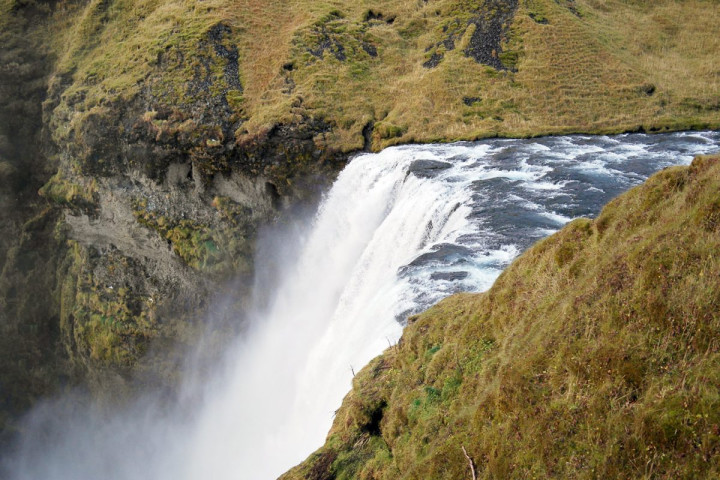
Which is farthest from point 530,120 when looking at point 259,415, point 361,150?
point 259,415

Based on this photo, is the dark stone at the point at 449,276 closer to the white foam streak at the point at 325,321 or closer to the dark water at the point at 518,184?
the dark water at the point at 518,184

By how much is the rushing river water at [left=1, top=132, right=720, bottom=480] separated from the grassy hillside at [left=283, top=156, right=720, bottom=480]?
15.0 ft

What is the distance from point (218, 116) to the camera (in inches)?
1420

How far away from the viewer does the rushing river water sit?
17.3m

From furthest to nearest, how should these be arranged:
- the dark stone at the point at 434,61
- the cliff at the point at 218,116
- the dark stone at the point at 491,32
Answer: the dark stone at the point at 434,61, the dark stone at the point at 491,32, the cliff at the point at 218,116

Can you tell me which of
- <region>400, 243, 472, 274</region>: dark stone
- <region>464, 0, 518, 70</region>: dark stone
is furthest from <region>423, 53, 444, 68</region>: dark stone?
<region>400, 243, 472, 274</region>: dark stone

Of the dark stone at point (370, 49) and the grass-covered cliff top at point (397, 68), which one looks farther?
the dark stone at point (370, 49)

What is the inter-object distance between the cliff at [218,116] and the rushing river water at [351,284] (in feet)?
10.1

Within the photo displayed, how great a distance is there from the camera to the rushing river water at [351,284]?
1730 centimetres

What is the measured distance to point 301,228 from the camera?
111 ft

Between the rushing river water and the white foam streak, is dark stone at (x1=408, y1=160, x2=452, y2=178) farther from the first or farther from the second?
the white foam streak

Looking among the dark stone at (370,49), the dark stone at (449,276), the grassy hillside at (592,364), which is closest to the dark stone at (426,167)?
the dark stone at (449,276)

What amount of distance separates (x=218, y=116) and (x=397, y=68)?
11.9 m

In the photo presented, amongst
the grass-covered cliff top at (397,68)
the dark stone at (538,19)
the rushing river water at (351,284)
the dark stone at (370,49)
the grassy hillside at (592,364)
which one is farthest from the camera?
the dark stone at (370,49)
